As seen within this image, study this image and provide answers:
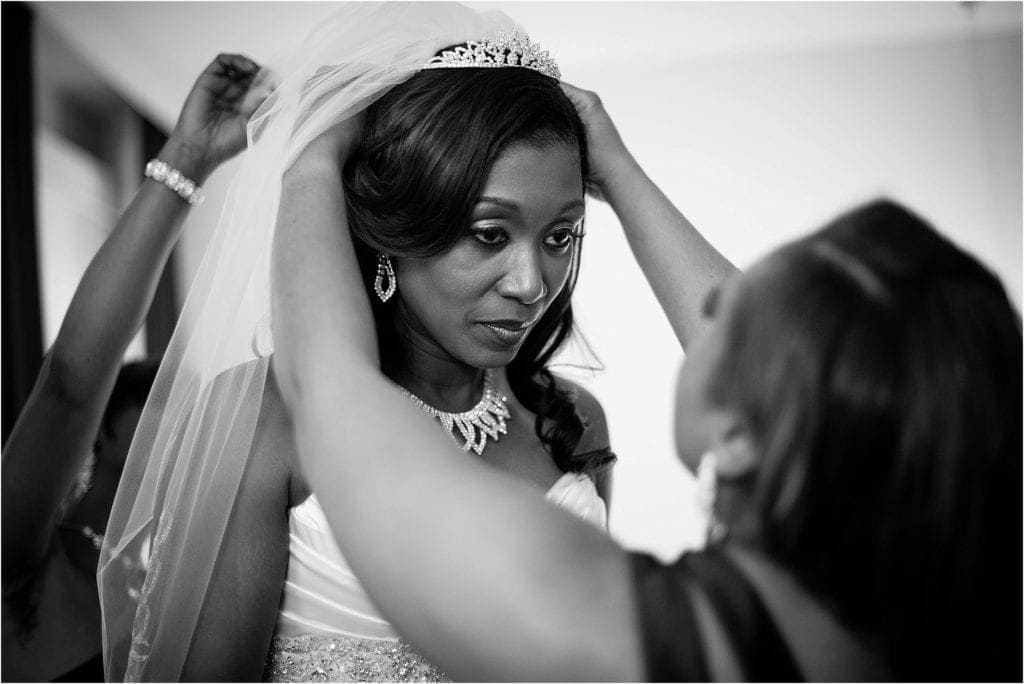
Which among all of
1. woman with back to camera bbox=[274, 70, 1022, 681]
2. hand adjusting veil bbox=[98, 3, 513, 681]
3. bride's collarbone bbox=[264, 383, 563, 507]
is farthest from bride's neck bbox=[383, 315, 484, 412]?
woman with back to camera bbox=[274, 70, 1022, 681]

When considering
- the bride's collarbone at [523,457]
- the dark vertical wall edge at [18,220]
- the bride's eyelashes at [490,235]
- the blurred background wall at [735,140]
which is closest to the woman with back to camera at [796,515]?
the bride's eyelashes at [490,235]

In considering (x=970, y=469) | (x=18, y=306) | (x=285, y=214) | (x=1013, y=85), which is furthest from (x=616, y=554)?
(x=1013, y=85)

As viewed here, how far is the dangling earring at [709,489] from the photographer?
791 millimetres

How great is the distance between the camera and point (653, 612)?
77 cm

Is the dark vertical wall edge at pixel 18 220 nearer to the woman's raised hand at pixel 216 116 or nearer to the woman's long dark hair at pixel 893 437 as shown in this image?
the woman's raised hand at pixel 216 116

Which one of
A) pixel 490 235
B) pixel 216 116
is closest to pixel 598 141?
pixel 490 235

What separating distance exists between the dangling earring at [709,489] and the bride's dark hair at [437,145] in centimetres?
77

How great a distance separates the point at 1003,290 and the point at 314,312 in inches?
27.6

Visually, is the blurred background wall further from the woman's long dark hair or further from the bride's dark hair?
the woman's long dark hair

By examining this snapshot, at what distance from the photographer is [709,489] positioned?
0.81 m

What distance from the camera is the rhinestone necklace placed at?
5.57 feet

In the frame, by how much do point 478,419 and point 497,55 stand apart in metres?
0.73

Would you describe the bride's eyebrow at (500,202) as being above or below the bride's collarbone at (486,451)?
above

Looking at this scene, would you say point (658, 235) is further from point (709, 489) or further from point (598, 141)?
point (709, 489)
